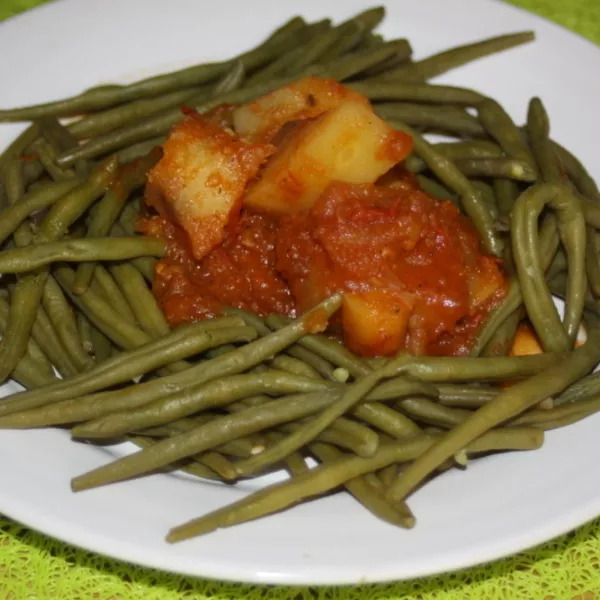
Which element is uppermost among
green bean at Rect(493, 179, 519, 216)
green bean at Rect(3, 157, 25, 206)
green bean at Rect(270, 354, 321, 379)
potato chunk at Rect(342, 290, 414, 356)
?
green bean at Rect(3, 157, 25, 206)

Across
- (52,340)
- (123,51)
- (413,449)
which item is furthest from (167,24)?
(413,449)

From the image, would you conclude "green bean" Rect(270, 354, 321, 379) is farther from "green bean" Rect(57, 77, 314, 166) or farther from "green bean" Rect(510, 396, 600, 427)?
"green bean" Rect(57, 77, 314, 166)

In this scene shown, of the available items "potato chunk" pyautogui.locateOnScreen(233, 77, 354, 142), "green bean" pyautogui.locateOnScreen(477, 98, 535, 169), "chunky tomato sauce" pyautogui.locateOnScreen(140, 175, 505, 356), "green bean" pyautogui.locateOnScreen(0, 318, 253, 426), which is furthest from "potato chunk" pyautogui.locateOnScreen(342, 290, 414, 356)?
"green bean" pyautogui.locateOnScreen(477, 98, 535, 169)

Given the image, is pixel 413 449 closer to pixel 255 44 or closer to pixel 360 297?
pixel 360 297

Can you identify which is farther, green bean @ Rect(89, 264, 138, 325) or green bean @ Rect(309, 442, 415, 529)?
green bean @ Rect(89, 264, 138, 325)

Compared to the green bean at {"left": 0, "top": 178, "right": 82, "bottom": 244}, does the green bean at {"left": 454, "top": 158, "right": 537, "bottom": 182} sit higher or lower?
lower

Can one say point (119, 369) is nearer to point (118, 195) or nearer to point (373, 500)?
point (118, 195)
